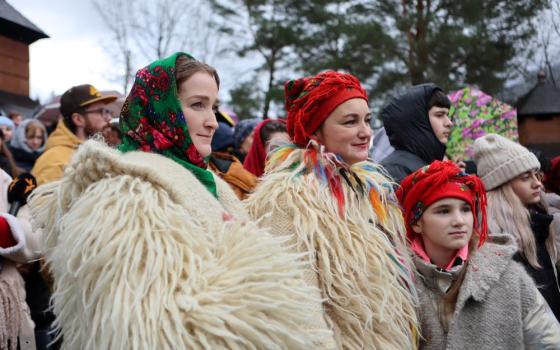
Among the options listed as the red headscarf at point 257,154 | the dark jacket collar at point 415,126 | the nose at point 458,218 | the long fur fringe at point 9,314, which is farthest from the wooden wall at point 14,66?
the nose at point 458,218

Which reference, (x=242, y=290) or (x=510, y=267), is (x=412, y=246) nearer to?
(x=510, y=267)

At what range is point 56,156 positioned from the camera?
3.78 metres

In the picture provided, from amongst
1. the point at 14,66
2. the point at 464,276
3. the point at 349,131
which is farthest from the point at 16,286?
the point at 14,66

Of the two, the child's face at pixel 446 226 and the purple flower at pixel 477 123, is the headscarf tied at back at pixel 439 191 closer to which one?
the child's face at pixel 446 226

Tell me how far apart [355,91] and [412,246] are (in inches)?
30.2

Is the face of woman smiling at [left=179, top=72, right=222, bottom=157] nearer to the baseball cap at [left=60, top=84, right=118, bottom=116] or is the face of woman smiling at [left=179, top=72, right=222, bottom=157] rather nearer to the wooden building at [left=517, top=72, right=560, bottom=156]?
the baseball cap at [left=60, top=84, right=118, bottom=116]

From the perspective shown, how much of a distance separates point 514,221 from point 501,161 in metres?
0.40

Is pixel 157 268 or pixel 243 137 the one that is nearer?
pixel 157 268

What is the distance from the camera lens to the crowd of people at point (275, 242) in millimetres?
1675

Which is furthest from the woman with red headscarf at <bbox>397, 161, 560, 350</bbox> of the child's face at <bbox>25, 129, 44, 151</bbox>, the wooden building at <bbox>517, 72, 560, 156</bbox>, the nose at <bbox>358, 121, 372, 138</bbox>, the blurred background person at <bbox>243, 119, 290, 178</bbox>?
the wooden building at <bbox>517, 72, 560, 156</bbox>

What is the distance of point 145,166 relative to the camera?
189cm

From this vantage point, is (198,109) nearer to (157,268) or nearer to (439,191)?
(157,268)

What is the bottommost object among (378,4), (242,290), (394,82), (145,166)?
(242,290)

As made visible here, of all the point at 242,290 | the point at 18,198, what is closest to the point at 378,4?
the point at 18,198
